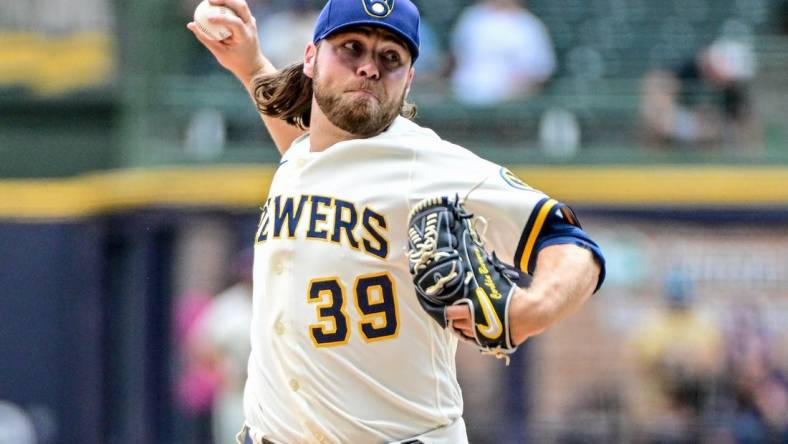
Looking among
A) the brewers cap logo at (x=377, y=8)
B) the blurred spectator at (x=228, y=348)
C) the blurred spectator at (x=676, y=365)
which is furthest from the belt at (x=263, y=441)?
the blurred spectator at (x=676, y=365)

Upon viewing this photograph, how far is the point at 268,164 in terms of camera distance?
10.6 m

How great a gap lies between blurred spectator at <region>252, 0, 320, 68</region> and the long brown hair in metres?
6.43

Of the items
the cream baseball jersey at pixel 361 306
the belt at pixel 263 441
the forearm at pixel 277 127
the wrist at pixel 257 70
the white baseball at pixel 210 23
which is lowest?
the belt at pixel 263 441

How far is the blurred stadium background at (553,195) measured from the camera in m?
10.1

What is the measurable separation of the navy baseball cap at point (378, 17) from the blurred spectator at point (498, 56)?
6.87m

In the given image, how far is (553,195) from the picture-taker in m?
10.2

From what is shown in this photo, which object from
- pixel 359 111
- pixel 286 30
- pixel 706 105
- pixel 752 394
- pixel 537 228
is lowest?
pixel 752 394

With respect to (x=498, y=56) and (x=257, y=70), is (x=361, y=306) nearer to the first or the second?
(x=257, y=70)

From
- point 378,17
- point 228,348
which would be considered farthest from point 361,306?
point 228,348

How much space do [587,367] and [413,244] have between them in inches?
281

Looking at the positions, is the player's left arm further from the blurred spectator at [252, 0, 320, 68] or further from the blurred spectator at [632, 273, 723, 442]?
the blurred spectator at [252, 0, 320, 68]

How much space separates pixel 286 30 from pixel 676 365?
12.0ft

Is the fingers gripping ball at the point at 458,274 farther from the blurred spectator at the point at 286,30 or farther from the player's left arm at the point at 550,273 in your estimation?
the blurred spectator at the point at 286,30

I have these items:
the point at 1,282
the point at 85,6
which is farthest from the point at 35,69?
the point at 1,282
